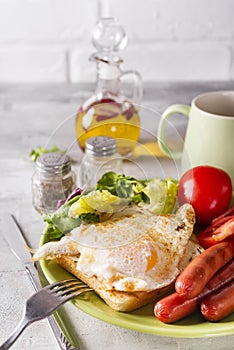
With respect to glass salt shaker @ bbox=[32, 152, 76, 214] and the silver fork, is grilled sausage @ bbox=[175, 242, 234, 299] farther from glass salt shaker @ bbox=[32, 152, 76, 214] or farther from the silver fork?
glass salt shaker @ bbox=[32, 152, 76, 214]

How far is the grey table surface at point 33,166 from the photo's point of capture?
99 cm

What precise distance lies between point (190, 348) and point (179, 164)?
0.59 meters

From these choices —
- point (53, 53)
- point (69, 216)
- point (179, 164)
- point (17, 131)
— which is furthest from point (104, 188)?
point (53, 53)

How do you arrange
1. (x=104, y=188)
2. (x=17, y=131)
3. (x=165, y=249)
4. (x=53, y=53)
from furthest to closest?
(x=53, y=53) < (x=17, y=131) < (x=104, y=188) < (x=165, y=249)

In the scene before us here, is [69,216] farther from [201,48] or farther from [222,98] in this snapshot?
[201,48]

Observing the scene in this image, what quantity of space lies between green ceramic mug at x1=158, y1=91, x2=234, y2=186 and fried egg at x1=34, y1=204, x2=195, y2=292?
26 centimetres

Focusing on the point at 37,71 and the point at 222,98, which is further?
the point at 37,71

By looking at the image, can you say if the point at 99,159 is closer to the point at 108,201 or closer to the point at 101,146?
the point at 101,146

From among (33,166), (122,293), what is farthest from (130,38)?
(122,293)

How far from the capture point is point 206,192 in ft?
4.22

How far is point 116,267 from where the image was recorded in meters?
1.04

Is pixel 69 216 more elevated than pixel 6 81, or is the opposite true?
pixel 69 216

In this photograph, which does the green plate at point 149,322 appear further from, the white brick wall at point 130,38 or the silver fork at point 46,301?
the white brick wall at point 130,38

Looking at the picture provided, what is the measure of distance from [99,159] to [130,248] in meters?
0.37
